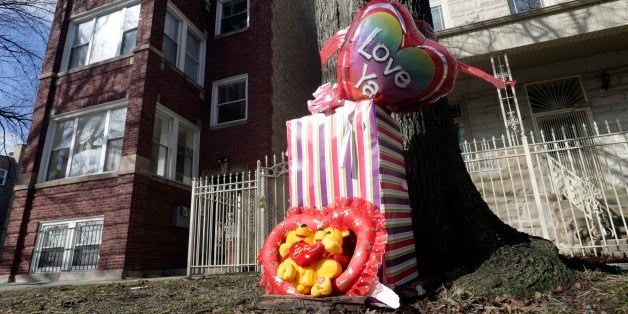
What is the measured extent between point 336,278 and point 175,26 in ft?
39.3

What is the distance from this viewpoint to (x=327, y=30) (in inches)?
198

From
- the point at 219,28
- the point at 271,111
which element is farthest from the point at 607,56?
the point at 219,28

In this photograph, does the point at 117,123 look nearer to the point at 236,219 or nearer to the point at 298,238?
the point at 236,219

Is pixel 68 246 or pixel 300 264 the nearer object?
pixel 300 264

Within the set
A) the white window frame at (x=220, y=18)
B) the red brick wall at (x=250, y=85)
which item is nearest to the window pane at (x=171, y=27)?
the red brick wall at (x=250, y=85)

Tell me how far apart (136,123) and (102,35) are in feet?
14.0

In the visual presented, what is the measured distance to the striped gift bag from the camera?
3.35m

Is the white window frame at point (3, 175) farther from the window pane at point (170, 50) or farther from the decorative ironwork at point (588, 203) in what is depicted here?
the decorative ironwork at point (588, 203)

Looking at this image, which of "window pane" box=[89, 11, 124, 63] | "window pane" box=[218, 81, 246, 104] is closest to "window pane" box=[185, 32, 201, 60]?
"window pane" box=[218, 81, 246, 104]

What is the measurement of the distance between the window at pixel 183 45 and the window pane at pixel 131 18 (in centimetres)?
86

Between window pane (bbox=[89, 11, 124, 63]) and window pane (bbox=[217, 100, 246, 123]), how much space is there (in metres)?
3.70

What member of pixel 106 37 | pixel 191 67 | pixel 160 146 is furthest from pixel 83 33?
pixel 160 146

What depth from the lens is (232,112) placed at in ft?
42.8

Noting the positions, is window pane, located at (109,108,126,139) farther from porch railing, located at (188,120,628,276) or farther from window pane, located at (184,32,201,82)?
porch railing, located at (188,120,628,276)
